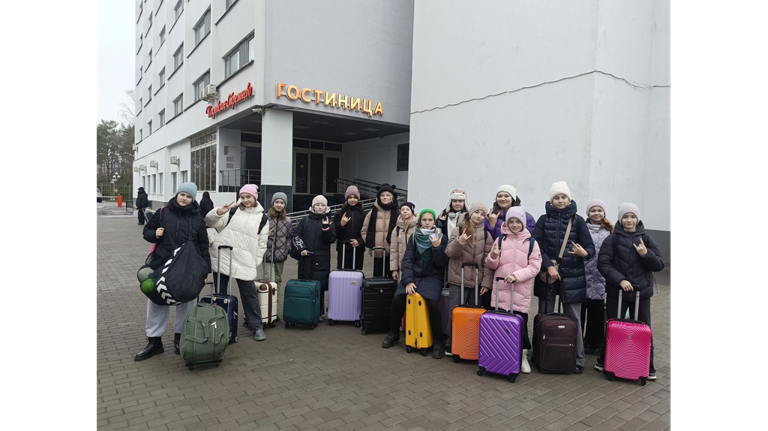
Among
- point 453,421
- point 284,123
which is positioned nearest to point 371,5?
point 284,123

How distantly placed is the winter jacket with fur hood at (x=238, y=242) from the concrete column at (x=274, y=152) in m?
10.6

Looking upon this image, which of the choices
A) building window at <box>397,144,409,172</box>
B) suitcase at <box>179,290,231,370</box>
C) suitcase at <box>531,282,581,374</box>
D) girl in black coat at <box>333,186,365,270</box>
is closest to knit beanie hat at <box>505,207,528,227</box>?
suitcase at <box>531,282,581,374</box>

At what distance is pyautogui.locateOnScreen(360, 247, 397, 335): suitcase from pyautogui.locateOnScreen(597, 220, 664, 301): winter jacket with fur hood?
261 cm

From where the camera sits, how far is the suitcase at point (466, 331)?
15.8 ft

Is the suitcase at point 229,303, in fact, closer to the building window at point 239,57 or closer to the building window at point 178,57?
the building window at point 239,57

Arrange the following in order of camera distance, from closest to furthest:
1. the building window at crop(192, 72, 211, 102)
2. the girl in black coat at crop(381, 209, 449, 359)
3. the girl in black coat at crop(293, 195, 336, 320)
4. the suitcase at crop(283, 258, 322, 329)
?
the girl in black coat at crop(381, 209, 449, 359) → the suitcase at crop(283, 258, 322, 329) → the girl in black coat at crop(293, 195, 336, 320) → the building window at crop(192, 72, 211, 102)

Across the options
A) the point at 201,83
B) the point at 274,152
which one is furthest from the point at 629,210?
the point at 201,83

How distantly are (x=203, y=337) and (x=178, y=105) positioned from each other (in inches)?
1047

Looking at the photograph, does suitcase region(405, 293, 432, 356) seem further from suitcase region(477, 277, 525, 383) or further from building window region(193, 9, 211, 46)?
building window region(193, 9, 211, 46)

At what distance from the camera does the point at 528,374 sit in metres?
4.64

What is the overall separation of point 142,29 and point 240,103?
3164 centimetres

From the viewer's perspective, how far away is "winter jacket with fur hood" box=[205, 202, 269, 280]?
18.2ft

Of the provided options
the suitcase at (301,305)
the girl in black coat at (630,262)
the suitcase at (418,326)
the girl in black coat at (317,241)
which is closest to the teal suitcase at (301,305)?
the suitcase at (301,305)
